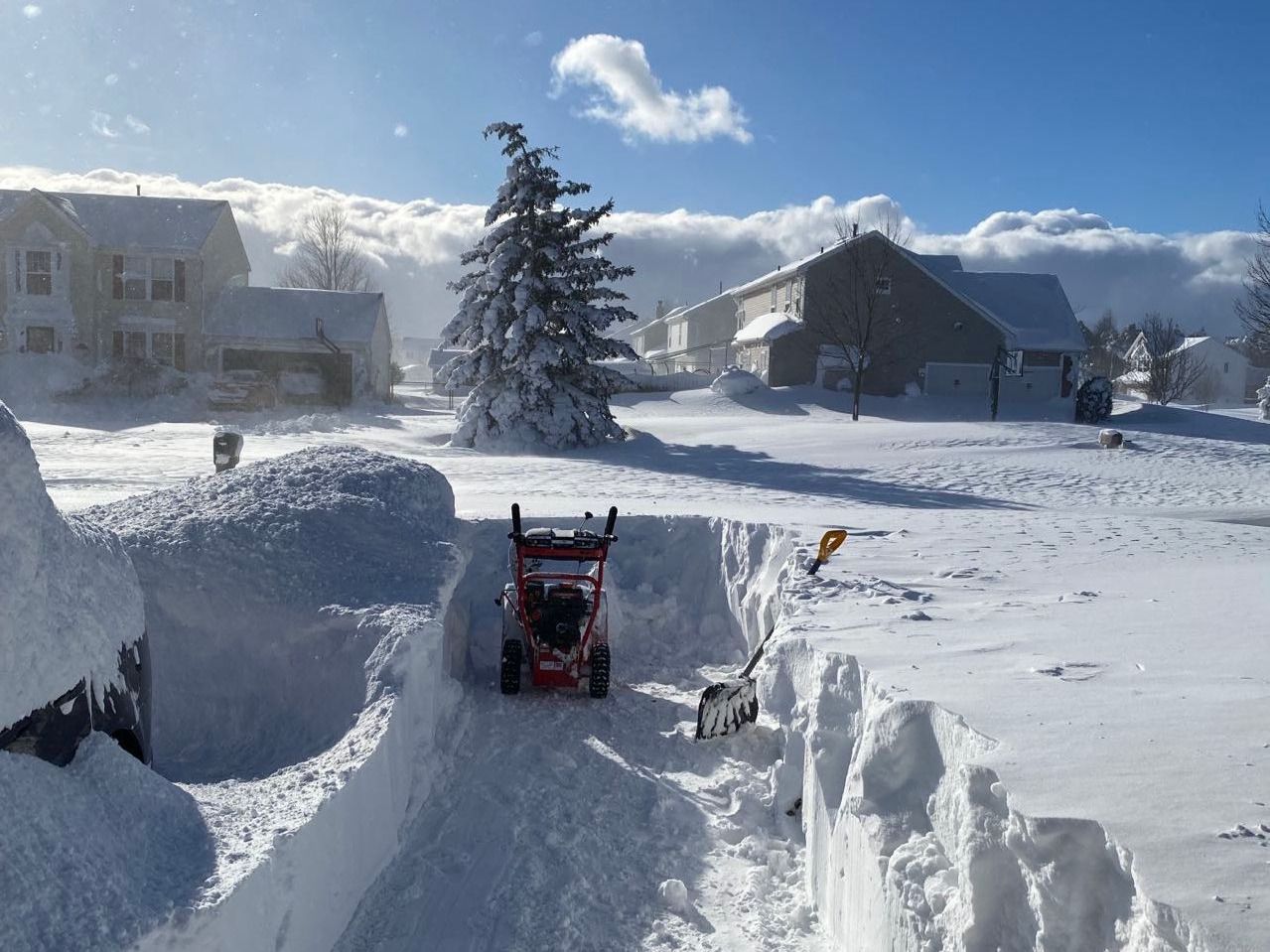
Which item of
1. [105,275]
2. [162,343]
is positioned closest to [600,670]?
[162,343]

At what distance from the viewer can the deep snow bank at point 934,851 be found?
9.54 feet

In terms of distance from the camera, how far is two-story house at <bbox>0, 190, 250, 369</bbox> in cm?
3553

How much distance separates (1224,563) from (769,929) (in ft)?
21.7

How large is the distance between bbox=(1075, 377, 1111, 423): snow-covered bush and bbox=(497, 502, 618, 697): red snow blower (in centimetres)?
2801

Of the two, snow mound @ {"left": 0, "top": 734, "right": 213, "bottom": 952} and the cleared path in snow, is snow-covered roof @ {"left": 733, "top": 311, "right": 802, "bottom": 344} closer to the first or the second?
the cleared path in snow

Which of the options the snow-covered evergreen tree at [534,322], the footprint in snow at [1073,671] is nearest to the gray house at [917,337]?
the snow-covered evergreen tree at [534,322]

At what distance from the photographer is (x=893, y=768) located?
4.45 m

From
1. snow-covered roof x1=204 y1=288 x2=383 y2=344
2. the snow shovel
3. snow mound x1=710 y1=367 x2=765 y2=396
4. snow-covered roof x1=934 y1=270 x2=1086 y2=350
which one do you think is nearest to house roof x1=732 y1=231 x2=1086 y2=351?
snow-covered roof x1=934 y1=270 x2=1086 y2=350

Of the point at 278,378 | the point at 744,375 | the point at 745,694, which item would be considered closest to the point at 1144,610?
the point at 745,694

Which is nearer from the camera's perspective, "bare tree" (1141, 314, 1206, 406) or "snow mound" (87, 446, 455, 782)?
"snow mound" (87, 446, 455, 782)

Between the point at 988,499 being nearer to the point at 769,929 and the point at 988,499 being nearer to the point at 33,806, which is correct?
the point at 769,929

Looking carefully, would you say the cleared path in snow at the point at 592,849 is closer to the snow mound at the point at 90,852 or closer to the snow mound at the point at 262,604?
the snow mound at the point at 262,604

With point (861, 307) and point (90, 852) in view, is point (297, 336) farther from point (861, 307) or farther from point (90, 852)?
point (90, 852)

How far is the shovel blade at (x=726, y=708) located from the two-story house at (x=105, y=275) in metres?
34.8
